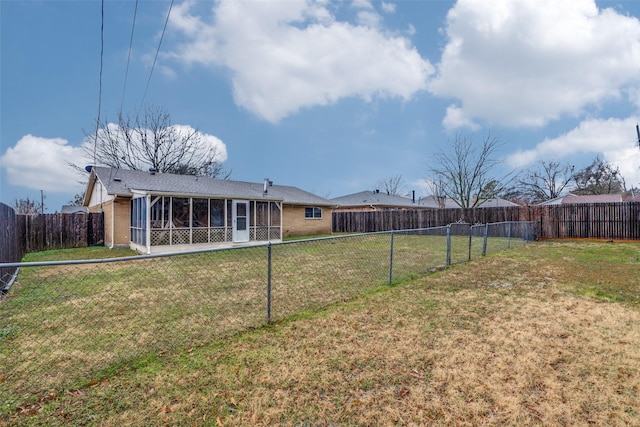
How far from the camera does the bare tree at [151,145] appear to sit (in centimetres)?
2416

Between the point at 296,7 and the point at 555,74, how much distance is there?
42.1 feet

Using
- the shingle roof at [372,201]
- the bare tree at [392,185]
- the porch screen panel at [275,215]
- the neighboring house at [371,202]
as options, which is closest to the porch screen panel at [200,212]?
the porch screen panel at [275,215]

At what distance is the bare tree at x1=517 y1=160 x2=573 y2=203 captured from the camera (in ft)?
124

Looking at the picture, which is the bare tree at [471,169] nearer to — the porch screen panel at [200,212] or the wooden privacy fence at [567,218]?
the wooden privacy fence at [567,218]

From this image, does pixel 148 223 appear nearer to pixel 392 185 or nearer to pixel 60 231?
pixel 60 231

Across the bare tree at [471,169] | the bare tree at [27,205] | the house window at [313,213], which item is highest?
the bare tree at [471,169]

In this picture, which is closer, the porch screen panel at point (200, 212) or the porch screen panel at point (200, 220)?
the porch screen panel at point (200, 220)

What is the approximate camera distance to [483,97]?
16500 mm

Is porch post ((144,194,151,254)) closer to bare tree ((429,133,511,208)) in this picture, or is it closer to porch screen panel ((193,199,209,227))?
porch screen panel ((193,199,209,227))

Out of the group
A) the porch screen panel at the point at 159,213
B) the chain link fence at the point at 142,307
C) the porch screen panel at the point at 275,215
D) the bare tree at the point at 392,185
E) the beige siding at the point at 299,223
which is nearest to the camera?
the chain link fence at the point at 142,307

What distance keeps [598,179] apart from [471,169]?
25.9m

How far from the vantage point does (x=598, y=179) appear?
124 ft

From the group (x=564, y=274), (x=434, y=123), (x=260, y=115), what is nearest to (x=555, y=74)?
(x=434, y=123)

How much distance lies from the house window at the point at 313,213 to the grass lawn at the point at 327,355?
1479cm
